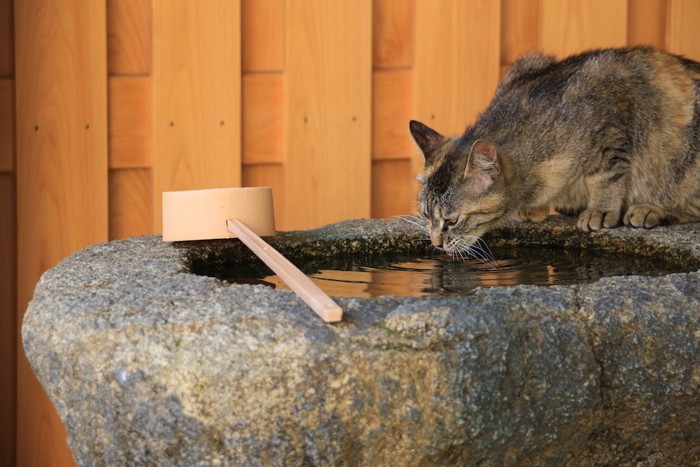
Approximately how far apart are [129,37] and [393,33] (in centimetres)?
82

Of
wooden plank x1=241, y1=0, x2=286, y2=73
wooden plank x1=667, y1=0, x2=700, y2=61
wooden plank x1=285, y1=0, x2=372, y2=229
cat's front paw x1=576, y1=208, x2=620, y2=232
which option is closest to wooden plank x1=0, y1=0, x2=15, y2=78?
wooden plank x1=241, y1=0, x2=286, y2=73

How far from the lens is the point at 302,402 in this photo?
126 centimetres

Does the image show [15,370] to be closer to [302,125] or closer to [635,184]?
[302,125]

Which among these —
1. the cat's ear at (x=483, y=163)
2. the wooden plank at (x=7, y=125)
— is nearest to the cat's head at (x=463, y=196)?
the cat's ear at (x=483, y=163)

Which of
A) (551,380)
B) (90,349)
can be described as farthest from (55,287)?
(551,380)

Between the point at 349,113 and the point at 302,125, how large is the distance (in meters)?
0.15

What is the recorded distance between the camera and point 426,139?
255cm

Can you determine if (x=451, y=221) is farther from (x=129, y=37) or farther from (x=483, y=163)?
(x=129, y=37)

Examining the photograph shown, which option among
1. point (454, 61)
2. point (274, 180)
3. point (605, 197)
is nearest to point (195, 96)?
point (274, 180)

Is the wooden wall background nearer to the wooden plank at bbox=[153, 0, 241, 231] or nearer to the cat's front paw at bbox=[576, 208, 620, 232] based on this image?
the wooden plank at bbox=[153, 0, 241, 231]

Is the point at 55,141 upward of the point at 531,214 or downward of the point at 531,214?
upward

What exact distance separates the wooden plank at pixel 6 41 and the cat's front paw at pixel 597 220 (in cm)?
161

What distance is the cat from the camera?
2557 millimetres

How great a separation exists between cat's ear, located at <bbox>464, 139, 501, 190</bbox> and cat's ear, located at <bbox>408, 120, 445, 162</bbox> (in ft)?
0.64
